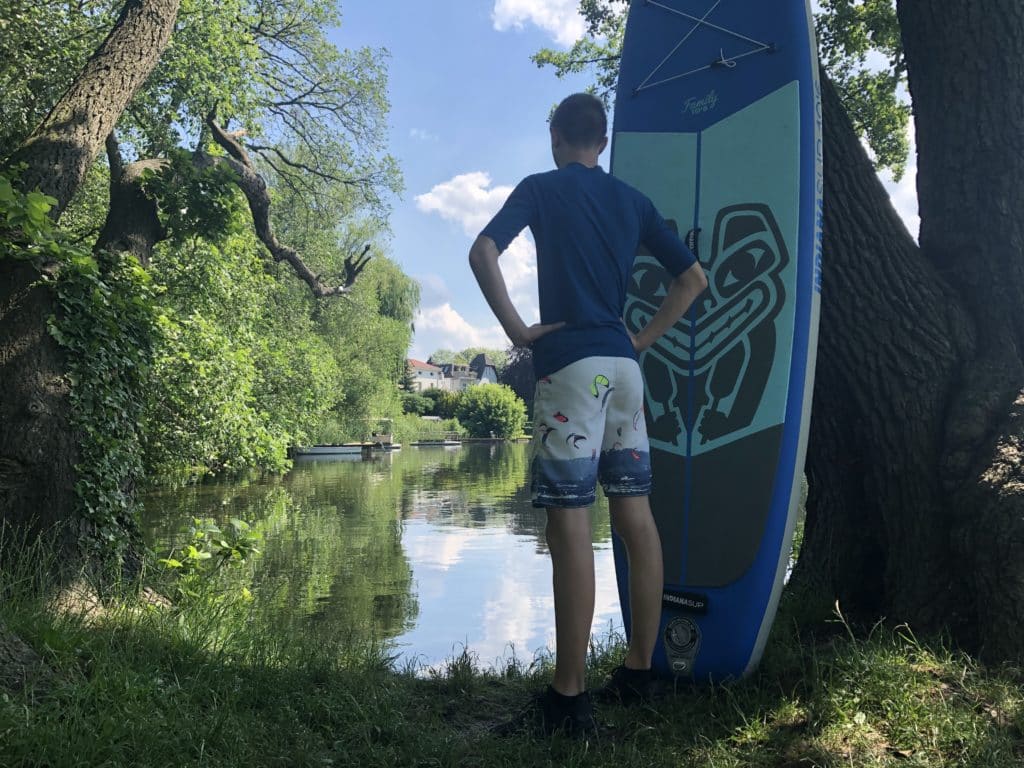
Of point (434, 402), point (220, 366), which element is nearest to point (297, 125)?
point (220, 366)

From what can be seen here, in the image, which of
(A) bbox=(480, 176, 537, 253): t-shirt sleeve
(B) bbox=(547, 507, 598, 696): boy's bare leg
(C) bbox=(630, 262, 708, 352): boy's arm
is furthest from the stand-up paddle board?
(A) bbox=(480, 176, 537, 253): t-shirt sleeve

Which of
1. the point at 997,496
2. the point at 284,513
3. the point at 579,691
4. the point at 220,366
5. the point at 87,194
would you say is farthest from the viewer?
the point at 284,513

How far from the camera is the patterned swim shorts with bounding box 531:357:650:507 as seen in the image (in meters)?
1.83

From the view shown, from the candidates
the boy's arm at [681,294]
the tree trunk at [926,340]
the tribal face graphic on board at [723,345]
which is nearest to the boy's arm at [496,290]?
the boy's arm at [681,294]

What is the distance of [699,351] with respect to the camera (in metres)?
2.59

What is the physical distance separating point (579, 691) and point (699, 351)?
129 cm

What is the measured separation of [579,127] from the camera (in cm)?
203

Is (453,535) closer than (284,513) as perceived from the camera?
Yes

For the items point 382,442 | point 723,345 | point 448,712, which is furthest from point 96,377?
point 382,442

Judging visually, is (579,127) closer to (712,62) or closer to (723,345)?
(723,345)

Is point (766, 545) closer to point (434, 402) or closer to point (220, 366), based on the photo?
point (220, 366)

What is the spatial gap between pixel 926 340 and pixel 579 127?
1.56 meters

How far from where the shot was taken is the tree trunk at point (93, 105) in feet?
12.7

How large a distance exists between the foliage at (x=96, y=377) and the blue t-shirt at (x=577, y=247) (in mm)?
2525
